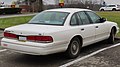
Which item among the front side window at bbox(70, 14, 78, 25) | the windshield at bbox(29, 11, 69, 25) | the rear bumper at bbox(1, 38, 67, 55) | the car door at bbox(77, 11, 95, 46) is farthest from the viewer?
the car door at bbox(77, 11, 95, 46)

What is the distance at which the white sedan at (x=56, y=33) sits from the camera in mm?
6746

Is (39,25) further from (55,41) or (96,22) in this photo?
(96,22)

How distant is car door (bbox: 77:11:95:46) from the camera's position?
8.00m

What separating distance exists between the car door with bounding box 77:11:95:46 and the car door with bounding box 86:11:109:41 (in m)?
0.26

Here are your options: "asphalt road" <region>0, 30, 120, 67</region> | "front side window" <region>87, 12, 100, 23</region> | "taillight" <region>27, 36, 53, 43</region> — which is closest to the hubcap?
"asphalt road" <region>0, 30, 120, 67</region>

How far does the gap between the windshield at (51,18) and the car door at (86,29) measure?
1.94 ft

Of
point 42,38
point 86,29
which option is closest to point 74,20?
point 86,29

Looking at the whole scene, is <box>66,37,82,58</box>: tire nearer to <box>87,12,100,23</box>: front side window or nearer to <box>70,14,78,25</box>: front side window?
<box>70,14,78,25</box>: front side window

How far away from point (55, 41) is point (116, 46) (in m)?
3.44

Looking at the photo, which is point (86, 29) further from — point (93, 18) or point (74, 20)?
point (93, 18)

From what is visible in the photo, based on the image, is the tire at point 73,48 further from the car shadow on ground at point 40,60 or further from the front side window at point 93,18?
the front side window at point 93,18

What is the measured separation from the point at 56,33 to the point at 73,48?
1011mm

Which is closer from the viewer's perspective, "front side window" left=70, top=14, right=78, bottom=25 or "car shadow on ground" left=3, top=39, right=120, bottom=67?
"car shadow on ground" left=3, top=39, right=120, bottom=67

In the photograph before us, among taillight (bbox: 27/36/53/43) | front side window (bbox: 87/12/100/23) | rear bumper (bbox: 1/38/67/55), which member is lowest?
rear bumper (bbox: 1/38/67/55)
